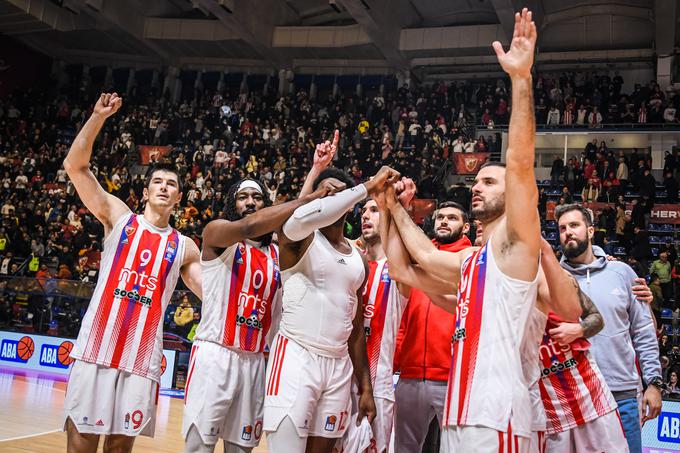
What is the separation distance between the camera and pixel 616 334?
459 cm

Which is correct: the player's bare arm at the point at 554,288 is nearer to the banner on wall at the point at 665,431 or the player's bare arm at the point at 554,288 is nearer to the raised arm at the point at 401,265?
the raised arm at the point at 401,265

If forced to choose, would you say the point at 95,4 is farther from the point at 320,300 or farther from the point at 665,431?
the point at 320,300

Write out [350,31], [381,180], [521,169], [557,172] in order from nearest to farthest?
1. [521,169]
2. [381,180]
3. [557,172]
4. [350,31]

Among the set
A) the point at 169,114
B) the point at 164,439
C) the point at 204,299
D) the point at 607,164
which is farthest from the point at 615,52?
the point at 204,299

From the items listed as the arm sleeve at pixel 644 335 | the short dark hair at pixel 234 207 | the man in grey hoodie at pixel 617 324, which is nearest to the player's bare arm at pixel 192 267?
the short dark hair at pixel 234 207

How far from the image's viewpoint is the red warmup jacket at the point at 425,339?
4.65 metres

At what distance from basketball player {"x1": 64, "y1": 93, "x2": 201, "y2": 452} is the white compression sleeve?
157 centimetres

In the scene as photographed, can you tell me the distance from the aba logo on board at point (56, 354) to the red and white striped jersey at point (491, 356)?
1152 centimetres

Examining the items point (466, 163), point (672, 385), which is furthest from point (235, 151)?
point (672, 385)

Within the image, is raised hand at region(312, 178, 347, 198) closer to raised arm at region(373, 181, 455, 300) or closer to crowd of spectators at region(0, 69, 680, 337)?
raised arm at region(373, 181, 455, 300)

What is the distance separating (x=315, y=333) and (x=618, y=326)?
223cm

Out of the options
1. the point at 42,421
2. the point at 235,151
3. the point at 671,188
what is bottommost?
the point at 42,421

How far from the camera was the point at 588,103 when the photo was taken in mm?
23266

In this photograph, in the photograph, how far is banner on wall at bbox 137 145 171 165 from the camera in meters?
24.2
